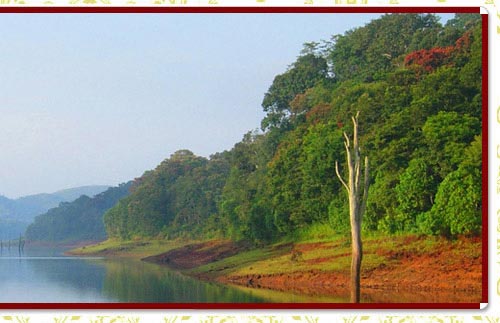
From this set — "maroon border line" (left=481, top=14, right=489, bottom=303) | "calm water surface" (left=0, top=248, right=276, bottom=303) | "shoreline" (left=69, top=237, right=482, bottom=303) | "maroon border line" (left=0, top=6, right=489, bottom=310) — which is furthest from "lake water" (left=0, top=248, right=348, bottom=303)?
"maroon border line" (left=481, top=14, right=489, bottom=303)

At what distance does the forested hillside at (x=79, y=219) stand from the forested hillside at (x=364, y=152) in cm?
1186

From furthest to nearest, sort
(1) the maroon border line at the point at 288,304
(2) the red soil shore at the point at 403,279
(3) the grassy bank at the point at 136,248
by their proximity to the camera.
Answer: (3) the grassy bank at the point at 136,248 → (2) the red soil shore at the point at 403,279 → (1) the maroon border line at the point at 288,304

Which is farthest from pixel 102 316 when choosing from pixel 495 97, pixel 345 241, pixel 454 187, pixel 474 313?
pixel 345 241

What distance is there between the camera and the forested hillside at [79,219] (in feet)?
129

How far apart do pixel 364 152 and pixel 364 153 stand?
0.06 feet

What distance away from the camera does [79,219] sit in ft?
139

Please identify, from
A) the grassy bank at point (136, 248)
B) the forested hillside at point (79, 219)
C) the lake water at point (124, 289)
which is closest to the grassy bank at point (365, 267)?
the lake water at point (124, 289)

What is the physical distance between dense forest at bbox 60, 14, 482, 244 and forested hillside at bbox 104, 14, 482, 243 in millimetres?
24

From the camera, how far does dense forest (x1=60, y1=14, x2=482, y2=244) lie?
12.5m

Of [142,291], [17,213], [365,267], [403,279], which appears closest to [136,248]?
[142,291]

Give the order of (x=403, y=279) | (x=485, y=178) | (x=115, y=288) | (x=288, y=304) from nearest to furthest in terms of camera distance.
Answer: (x=288, y=304)
(x=485, y=178)
(x=403, y=279)
(x=115, y=288)

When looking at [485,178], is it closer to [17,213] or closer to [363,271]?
[363,271]

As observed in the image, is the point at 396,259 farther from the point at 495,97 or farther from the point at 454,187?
the point at 495,97

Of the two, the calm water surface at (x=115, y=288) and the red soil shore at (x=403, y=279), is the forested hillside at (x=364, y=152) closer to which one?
the red soil shore at (x=403, y=279)
